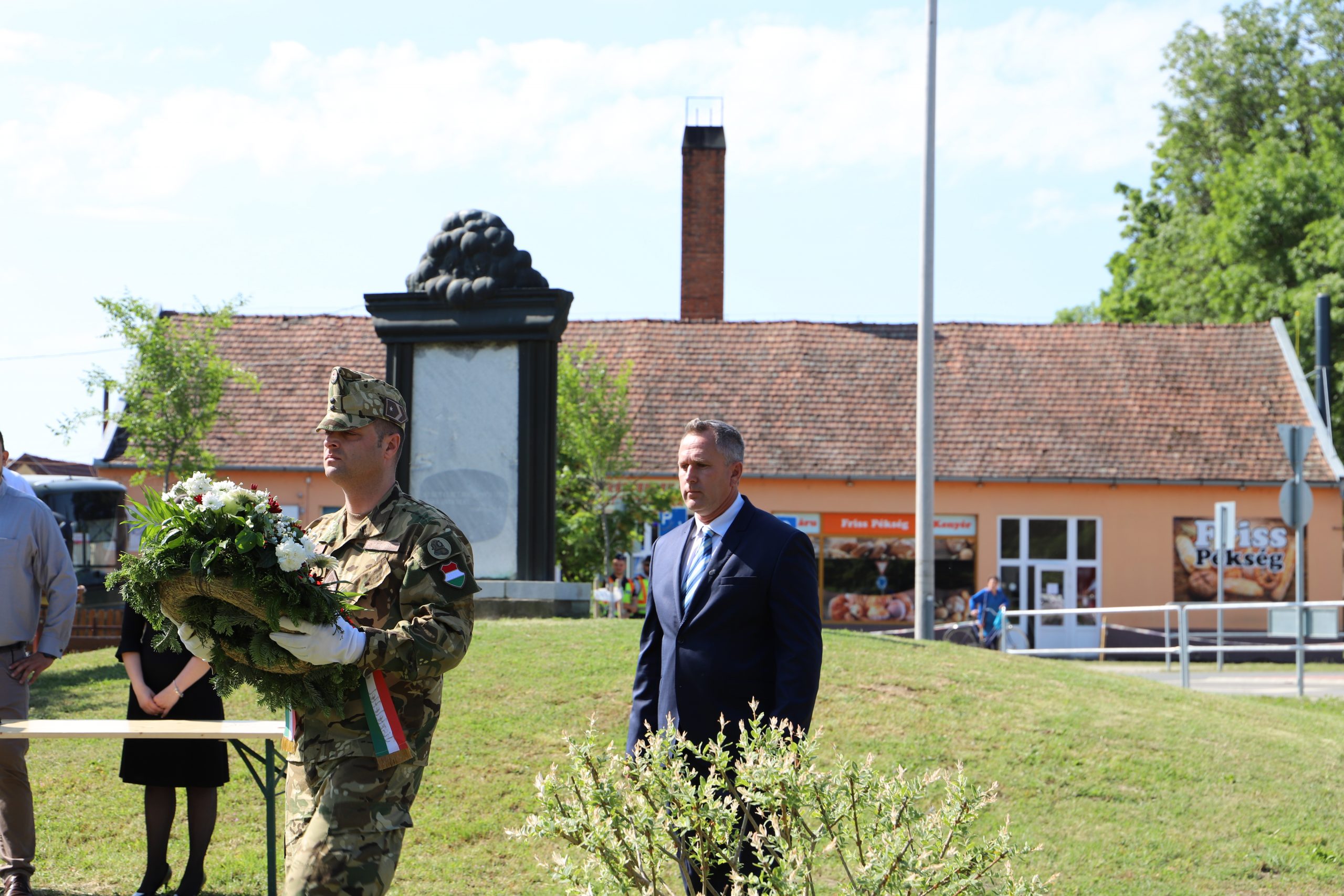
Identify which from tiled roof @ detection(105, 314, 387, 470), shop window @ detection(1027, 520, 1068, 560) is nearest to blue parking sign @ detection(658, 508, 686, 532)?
tiled roof @ detection(105, 314, 387, 470)

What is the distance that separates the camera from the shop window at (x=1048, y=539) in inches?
1200

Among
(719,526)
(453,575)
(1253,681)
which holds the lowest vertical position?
(1253,681)

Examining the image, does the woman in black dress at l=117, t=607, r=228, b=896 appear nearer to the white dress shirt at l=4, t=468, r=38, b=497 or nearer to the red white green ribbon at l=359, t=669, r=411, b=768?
the white dress shirt at l=4, t=468, r=38, b=497

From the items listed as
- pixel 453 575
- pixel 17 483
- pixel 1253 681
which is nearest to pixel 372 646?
pixel 453 575

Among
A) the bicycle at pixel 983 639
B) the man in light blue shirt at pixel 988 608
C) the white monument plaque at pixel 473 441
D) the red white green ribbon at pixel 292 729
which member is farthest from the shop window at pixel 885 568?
the red white green ribbon at pixel 292 729

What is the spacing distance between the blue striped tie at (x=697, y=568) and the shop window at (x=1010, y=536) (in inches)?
1041

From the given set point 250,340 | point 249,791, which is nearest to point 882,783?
point 249,791

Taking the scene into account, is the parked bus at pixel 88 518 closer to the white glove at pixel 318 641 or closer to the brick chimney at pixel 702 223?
the brick chimney at pixel 702 223

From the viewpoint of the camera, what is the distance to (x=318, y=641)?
3.93m

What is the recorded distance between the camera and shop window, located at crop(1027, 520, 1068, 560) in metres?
30.5

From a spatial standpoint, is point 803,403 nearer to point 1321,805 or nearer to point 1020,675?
point 1020,675

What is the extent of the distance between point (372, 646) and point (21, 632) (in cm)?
363

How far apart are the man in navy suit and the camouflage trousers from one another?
94 cm

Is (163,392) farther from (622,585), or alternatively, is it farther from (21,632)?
(21,632)
